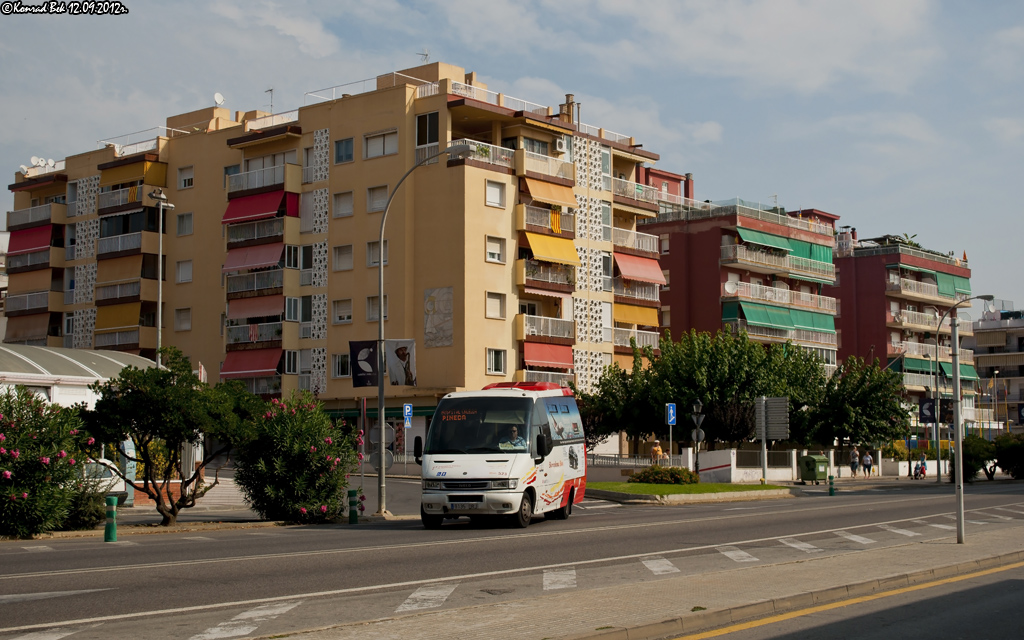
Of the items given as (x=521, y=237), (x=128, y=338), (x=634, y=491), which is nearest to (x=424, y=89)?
(x=521, y=237)

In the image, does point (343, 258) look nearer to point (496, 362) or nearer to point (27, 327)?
point (496, 362)

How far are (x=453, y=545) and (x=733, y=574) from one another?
605 cm

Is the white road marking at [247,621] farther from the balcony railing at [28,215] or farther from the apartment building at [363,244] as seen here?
the balcony railing at [28,215]

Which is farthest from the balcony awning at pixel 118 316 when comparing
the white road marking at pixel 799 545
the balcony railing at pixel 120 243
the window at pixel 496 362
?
the white road marking at pixel 799 545

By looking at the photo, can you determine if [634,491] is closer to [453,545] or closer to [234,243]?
[453,545]

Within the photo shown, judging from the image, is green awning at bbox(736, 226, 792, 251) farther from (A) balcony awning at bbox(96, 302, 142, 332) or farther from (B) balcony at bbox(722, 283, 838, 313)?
(A) balcony awning at bbox(96, 302, 142, 332)

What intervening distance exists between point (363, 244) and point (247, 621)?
4734 cm

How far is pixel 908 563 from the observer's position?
14.3 m

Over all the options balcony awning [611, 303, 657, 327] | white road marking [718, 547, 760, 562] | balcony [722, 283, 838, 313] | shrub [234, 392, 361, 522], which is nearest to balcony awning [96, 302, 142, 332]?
balcony awning [611, 303, 657, 327]

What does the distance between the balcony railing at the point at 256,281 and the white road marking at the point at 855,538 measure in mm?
42714

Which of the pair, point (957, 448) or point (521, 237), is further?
point (521, 237)

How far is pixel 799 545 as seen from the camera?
58.9 feet

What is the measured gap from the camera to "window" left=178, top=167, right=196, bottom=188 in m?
65.0

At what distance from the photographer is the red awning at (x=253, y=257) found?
59.1m
